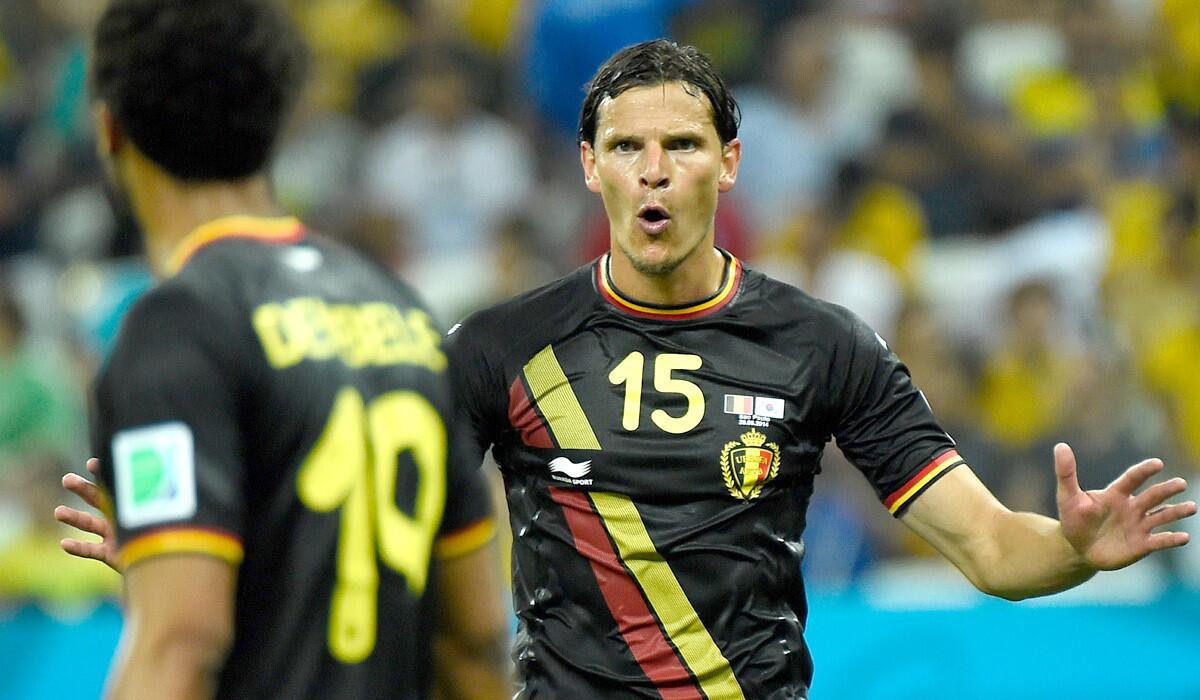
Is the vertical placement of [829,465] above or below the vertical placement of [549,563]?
above

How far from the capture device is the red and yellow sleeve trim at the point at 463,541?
10.9 ft

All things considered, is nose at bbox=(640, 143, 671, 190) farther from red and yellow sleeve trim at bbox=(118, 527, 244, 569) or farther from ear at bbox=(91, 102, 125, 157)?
red and yellow sleeve trim at bbox=(118, 527, 244, 569)

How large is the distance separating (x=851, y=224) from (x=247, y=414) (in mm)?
8301

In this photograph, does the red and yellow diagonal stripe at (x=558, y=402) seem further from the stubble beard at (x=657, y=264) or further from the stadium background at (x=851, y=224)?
the stadium background at (x=851, y=224)

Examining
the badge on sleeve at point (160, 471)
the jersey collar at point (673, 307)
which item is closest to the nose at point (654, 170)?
the jersey collar at point (673, 307)

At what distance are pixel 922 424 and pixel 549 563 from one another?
0.97 m

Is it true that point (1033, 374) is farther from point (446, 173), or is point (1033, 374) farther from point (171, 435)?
point (171, 435)

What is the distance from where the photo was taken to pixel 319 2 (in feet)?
44.8

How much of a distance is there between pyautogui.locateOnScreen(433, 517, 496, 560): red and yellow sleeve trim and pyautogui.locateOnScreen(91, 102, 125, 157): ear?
2.87 ft

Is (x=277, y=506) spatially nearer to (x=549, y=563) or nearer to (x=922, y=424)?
(x=549, y=563)

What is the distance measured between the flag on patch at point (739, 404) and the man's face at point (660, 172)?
354 mm

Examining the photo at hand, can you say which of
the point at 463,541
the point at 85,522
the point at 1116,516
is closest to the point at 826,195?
the point at 1116,516

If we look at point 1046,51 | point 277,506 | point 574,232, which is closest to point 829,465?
point 574,232

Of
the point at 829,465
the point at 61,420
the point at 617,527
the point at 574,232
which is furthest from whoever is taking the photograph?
the point at 574,232
